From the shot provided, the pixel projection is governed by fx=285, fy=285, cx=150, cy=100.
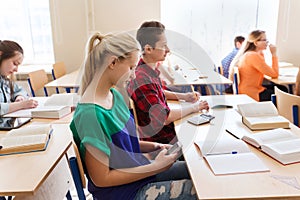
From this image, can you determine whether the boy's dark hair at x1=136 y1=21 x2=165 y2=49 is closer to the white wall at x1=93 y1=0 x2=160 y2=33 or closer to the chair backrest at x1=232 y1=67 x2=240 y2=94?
the chair backrest at x1=232 y1=67 x2=240 y2=94

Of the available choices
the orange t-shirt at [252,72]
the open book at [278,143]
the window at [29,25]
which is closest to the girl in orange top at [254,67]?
the orange t-shirt at [252,72]

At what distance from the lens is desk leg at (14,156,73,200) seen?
1.40 m

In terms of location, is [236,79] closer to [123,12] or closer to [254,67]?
[254,67]

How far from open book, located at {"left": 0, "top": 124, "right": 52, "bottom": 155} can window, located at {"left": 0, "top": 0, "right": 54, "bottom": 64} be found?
3.00 metres

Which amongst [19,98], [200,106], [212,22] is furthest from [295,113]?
[212,22]

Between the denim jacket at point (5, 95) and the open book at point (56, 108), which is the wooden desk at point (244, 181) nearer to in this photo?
the open book at point (56, 108)

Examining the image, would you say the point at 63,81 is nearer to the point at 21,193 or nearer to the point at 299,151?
the point at 21,193

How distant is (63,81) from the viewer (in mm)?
3164

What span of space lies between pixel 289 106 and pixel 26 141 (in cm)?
147

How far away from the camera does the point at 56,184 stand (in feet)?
5.08

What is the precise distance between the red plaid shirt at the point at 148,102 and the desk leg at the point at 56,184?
0.49 metres

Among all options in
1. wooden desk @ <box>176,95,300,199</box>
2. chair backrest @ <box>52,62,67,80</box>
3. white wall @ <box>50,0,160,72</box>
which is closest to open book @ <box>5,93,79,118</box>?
wooden desk @ <box>176,95,300,199</box>

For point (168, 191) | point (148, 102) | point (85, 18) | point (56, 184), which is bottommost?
point (56, 184)

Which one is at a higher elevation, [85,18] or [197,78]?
[85,18]
